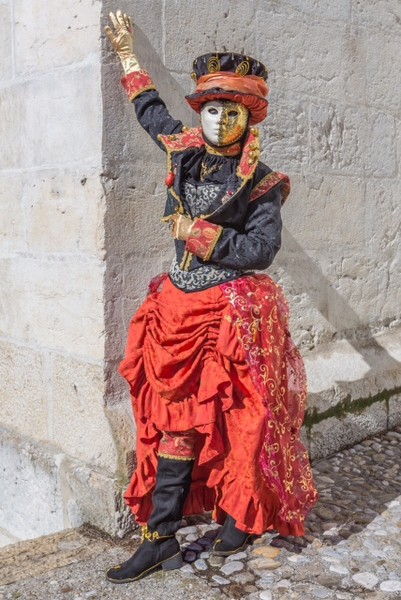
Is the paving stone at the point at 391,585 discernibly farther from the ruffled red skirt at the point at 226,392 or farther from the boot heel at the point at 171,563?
the boot heel at the point at 171,563

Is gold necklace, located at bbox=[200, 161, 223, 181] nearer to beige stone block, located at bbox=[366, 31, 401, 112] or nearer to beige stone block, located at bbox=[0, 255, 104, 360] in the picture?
beige stone block, located at bbox=[0, 255, 104, 360]

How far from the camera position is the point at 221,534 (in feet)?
9.77

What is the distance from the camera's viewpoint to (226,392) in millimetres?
2719

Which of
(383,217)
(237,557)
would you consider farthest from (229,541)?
(383,217)

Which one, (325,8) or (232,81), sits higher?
(325,8)

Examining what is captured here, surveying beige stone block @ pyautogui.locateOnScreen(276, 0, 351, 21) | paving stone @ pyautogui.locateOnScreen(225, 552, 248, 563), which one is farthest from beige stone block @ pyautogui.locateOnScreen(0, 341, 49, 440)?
beige stone block @ pyautogui.locateOnScreen(276, 0, 351, 21)

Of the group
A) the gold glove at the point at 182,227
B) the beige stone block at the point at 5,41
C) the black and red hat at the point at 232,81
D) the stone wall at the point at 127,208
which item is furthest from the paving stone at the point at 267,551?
the beige stone block at the point at 5,41

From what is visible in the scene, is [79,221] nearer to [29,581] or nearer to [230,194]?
[230,194]

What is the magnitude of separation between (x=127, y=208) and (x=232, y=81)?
78cm

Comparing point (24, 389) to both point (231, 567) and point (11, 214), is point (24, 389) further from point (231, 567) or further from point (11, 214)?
point (231, 567)

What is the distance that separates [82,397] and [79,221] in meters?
0.73

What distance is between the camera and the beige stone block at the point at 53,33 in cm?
308

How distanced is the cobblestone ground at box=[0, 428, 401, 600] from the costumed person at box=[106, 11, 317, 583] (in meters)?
0.09

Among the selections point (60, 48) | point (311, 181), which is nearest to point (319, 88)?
point (311, 181)
